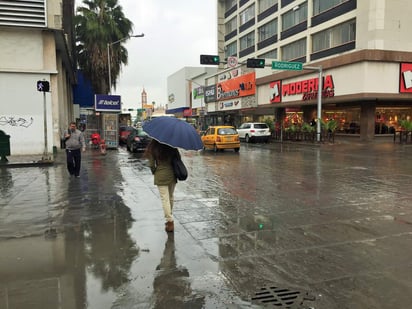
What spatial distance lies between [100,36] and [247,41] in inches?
1056

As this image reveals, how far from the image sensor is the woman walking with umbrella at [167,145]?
559cm

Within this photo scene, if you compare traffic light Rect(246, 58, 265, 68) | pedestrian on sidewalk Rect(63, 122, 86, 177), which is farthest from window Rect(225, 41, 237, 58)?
pedestrian on sidewalk Rect(63, 122, 86, 177)

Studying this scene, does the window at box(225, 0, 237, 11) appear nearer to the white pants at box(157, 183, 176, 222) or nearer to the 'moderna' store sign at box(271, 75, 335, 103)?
the 'moderna' store sign at box(271, 75, 335, 103)

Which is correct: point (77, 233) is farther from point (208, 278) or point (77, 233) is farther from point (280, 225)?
point (280, 225)

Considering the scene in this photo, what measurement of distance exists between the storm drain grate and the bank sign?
2270 centimetres

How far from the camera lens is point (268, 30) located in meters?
46.3

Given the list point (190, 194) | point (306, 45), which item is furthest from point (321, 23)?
point (190, 194)

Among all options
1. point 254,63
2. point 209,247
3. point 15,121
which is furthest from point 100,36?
point 209,247

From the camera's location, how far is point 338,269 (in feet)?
14.8

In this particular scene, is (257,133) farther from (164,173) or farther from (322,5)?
(164,173)

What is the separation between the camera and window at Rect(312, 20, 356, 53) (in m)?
30.6

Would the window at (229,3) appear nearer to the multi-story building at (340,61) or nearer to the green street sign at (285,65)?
the multi-story building at (340,61)

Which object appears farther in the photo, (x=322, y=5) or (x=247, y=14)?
(x=247, y=14)

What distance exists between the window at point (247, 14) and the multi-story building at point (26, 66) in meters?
37.6
